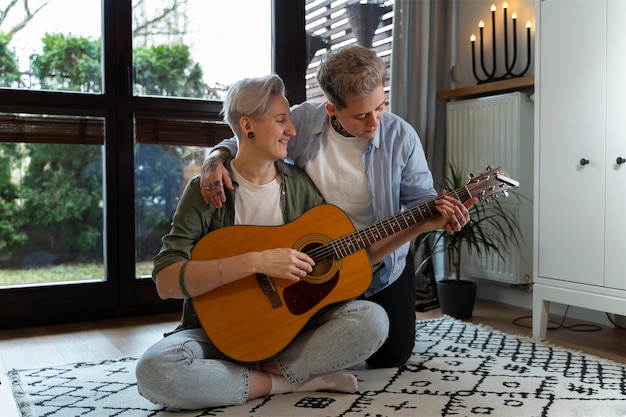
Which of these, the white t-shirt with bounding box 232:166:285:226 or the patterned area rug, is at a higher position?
the white t-shirt with bounding box 232:166:285:226

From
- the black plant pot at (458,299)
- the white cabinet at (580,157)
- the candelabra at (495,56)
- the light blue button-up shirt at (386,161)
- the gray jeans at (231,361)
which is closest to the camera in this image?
the gray jeans at (231,361)

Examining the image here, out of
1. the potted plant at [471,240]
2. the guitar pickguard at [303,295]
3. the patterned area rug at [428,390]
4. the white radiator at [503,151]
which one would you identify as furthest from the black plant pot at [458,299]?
the guitar pickguard at [303,295]

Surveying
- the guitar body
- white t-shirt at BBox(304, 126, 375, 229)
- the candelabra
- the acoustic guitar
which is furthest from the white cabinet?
the guitar body

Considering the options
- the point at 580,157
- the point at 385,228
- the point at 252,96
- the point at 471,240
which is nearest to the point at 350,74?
the point at 252,96

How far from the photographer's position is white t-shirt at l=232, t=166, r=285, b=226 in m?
1.83

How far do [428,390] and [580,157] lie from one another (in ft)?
3.70

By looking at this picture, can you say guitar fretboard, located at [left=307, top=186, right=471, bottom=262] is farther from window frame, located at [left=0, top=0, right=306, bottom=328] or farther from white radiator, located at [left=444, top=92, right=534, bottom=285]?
window frame, located at [left=0, top=0, right=306, bottom=328]

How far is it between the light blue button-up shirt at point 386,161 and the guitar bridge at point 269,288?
437mm

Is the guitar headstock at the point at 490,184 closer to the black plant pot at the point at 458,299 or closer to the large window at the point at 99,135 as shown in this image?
the black plant pot at the point at 458,299

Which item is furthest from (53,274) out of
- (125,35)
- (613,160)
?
(613,160)

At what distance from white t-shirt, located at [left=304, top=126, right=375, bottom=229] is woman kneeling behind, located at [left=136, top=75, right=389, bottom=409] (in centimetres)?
8

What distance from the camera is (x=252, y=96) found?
5.86ft

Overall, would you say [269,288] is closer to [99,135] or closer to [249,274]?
[249,274]

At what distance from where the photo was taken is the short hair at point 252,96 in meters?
1.78
